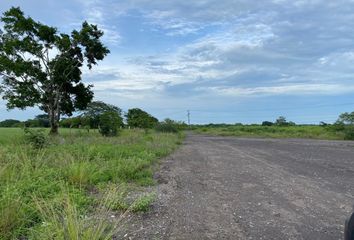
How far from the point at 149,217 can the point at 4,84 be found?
27652 mm

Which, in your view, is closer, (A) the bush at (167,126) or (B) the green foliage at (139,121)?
(A) the bush at (167,126)

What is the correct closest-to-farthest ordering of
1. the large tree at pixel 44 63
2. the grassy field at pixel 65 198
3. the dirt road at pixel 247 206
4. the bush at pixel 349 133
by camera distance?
1. the grassy field at pixel 65 198
2. the dirt road at pixel 247 206
3. the large tree at pixel 44 63
4. the bush at pixel 349 133

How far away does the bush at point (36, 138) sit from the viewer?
46.0 feet

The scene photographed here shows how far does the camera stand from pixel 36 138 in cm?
1421

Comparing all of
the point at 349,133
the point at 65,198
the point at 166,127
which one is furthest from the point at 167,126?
the point at 65,198

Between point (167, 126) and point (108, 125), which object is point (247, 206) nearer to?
point (108, 125)

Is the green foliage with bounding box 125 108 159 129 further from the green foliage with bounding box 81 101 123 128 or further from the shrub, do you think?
the green foliage with bounding box 81 101 123 128

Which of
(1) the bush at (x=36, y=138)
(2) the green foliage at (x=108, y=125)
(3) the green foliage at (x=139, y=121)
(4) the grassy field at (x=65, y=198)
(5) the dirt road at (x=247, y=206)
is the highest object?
(3) the green foliage at (x=139, y=121)

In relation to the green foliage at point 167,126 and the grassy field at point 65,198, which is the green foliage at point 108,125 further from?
the grassy field at point 65,198

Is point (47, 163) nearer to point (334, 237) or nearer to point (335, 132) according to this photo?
point (334, 237)

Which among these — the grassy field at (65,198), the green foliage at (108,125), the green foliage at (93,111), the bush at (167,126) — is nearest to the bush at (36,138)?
the grassy field at (65,198)

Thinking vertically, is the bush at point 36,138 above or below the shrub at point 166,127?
below

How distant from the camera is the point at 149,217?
584 cm

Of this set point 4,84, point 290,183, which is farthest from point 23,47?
point 290,183
